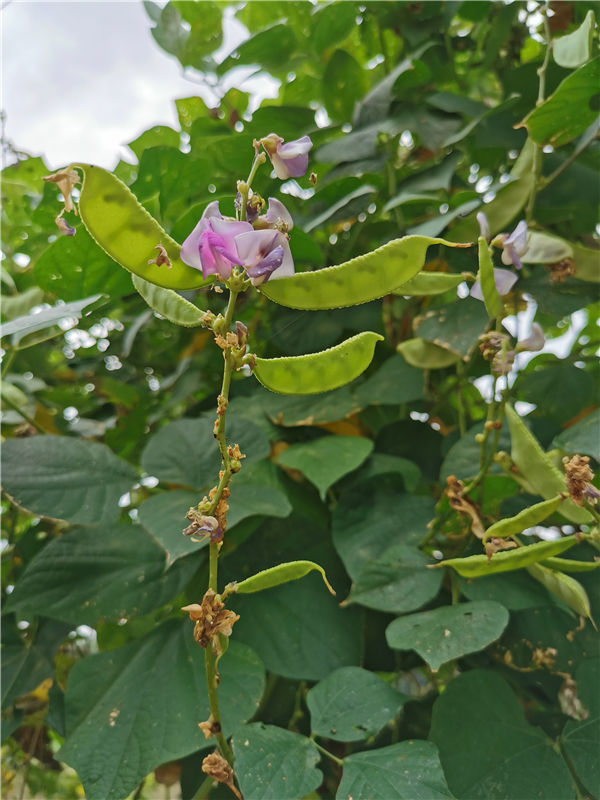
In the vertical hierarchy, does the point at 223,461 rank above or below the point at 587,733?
above

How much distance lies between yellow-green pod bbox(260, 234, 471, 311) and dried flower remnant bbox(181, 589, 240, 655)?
0.55ft

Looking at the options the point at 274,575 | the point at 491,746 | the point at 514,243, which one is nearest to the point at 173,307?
the point at 274,575

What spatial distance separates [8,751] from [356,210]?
0.97 metres

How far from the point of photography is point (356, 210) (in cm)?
71

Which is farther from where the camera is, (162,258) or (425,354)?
(425,354)

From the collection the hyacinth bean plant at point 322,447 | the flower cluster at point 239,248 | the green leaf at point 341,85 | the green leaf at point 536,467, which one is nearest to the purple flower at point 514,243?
the hyacinth bean plant at point 322,447

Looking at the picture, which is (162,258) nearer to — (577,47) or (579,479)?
(579,479)

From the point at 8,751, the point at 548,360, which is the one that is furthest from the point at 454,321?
the point at 8,751

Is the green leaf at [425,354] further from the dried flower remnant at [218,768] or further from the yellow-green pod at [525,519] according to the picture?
the dried flower remnant at [218,768]

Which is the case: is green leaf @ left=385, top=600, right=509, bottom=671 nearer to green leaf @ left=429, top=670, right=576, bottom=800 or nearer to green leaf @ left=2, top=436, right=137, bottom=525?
green leaf @ left=429, top=670, right=576, bottom=800

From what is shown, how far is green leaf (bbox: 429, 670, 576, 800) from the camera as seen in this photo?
489mm

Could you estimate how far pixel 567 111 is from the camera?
0.60 metres

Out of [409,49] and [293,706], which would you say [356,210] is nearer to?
[409,49]

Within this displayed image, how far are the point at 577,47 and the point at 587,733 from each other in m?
0.60
